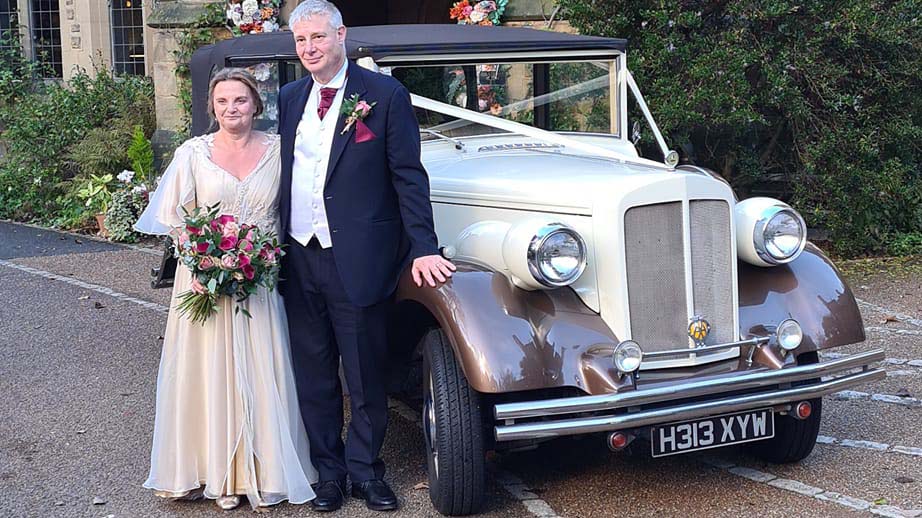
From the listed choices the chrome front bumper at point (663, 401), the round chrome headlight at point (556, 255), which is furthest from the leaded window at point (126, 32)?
the chrome front bumper at point (663, 401)

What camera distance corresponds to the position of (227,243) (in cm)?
416

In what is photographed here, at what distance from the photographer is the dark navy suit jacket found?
162 inches

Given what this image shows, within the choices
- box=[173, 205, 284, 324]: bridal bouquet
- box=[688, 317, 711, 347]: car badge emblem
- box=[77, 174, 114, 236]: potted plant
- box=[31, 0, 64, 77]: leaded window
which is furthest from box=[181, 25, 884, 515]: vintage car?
box=[31, 0, 64, 77]: leaded window

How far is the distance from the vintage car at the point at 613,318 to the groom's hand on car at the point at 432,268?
4 cm

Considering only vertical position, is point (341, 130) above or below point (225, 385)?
above

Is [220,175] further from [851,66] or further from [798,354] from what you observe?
[851,66]

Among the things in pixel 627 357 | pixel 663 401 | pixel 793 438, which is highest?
pixel 627 357

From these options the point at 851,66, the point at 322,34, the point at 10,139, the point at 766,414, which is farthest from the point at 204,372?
the point at 10,139

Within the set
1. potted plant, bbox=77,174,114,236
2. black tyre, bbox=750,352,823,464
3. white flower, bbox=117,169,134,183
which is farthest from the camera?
potted plant, bbox=77,174,114,236

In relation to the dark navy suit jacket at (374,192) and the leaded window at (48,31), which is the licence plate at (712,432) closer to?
the dark navy suit jacket at (374,192)

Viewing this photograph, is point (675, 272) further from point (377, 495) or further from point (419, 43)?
point (419, 43)

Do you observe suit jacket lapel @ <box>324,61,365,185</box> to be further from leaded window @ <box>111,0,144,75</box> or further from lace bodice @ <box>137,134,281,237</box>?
leaded window @ <box>111,0,144,75</box>

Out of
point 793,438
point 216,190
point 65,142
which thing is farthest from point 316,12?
point 65,142

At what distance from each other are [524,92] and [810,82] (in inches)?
174
